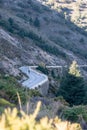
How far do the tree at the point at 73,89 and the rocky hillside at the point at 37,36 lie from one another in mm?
17273

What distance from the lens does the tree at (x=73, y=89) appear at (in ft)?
119

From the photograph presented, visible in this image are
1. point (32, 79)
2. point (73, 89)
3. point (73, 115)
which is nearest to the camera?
point (73, 115)

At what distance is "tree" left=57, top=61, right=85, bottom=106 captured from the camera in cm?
3635

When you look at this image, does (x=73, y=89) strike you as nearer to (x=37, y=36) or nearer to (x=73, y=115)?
(x=73, y=115)

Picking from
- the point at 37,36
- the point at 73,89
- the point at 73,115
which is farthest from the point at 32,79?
the point at 37,36

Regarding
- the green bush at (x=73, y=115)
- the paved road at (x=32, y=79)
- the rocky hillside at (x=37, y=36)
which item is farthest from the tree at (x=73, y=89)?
the green bush at (x=73, y=115)

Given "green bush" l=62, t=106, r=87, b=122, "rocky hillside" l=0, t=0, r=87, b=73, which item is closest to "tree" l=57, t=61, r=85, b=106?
"rocky hillside" l=0, t=0, r=87, b=73

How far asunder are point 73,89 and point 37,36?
59.8m

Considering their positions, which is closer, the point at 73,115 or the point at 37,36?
the point at 73,115

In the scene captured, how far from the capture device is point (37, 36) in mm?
97375

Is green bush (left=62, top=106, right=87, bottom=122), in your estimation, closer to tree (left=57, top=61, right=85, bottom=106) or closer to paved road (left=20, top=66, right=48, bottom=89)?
tree (left=57, top=61, right=85, bottom=106)

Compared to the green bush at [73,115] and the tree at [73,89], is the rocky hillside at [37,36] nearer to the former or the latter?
the tree at [73,89]

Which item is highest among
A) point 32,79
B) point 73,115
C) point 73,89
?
point 73,115

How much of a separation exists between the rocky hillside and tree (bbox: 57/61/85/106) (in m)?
17.3
